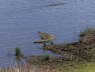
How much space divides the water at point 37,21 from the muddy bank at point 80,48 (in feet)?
1.48

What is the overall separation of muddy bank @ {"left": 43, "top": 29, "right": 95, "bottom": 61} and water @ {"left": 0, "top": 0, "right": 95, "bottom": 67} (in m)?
0.45

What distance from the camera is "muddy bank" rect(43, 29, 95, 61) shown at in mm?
10219

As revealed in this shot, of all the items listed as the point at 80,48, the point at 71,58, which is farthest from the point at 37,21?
the point at 71,58

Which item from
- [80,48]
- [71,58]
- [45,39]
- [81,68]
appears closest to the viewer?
[81,68]

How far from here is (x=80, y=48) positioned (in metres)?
11.0

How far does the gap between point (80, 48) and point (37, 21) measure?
4.84m

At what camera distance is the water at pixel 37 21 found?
12.6 metres

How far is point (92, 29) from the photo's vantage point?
13.3 metres

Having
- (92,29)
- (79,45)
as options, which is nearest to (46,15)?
(92,29)

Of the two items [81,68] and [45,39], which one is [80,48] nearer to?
[45,39]

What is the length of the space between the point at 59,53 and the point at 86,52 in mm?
935

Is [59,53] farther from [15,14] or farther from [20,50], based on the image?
[15,14]

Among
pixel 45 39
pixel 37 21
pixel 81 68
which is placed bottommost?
pixel 81 68

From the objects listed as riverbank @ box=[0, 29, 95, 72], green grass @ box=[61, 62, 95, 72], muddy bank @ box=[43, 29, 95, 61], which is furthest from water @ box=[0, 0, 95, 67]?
green grass @ box=[61, 62, 95, 72]
